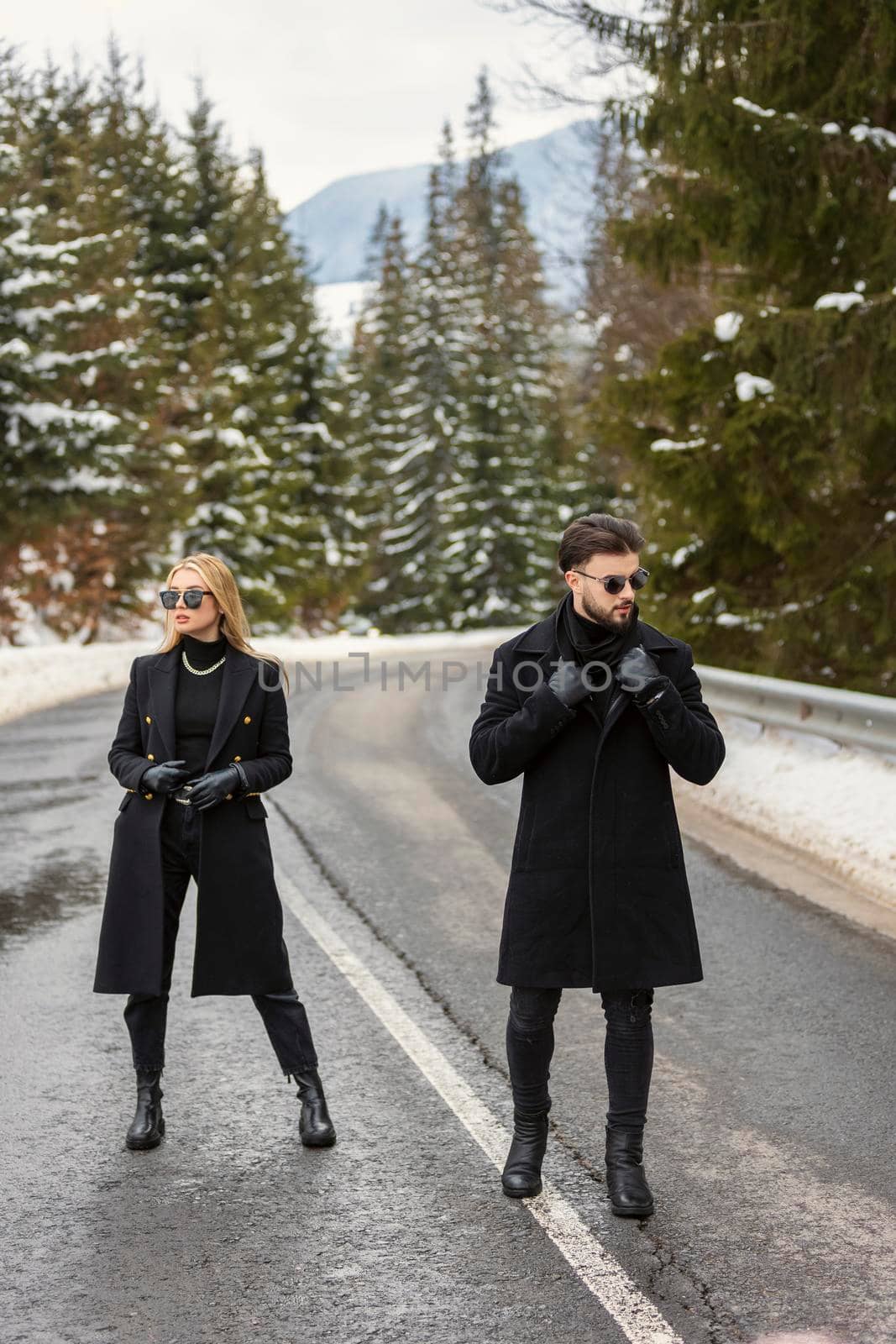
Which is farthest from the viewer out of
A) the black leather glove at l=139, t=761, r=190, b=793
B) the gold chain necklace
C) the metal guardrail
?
the metal guardrail

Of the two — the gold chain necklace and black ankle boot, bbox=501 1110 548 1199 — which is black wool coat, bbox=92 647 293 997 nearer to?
the gold chain necklace

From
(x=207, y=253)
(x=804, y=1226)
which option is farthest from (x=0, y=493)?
(x=804, y=1226)

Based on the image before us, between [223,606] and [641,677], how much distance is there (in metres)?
1.54

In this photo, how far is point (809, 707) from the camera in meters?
11.0

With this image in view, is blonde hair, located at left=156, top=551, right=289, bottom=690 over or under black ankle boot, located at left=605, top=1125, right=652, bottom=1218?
over

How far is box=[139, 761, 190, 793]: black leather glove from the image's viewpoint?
4660 millimetres

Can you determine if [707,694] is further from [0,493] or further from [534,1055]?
[0,493]

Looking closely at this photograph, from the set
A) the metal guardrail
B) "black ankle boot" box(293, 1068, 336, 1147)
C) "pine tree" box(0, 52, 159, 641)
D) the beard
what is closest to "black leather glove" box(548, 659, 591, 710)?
the beard

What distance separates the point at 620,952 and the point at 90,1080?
2298mm

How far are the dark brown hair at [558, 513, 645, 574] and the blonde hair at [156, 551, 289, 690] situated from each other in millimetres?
1109

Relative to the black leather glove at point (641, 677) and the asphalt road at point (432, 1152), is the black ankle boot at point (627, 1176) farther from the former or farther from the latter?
the black leather glove at point (641, 677)

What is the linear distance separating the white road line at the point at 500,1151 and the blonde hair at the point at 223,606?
162 cm

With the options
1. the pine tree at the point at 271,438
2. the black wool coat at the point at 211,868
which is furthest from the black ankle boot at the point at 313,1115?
the pine tree at the point at 271,438

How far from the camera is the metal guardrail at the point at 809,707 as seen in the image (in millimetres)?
9633
